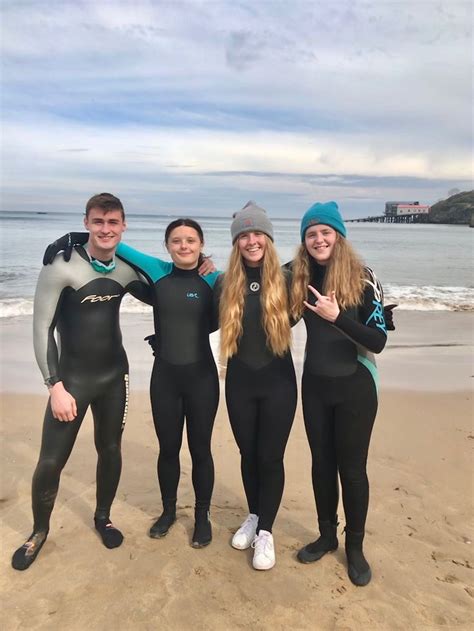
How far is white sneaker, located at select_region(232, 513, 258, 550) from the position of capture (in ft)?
9.78

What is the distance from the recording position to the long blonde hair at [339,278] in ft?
8.49

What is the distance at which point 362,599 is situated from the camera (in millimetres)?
2570

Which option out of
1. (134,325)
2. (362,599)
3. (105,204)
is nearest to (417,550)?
(362,599)

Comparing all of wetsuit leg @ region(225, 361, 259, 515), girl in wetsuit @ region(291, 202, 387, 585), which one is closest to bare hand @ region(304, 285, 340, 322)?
girl in wetsuit @ region(291, 202, 387, 585)

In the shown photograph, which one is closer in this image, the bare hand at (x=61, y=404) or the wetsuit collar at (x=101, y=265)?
the bare hand at (x=61, y=404)

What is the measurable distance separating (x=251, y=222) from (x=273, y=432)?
123cm

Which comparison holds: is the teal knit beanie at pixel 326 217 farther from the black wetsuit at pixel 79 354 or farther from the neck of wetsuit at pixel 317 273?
the black wetsuit at pixel 79 354

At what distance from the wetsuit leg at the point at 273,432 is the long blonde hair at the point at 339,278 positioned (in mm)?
430

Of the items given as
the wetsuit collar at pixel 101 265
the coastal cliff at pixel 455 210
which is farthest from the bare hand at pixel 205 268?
the coastal cliff at pixel 455 210

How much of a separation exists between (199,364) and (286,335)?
58 centimetres

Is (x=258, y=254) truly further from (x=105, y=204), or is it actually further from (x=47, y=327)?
(x=47, y=327)

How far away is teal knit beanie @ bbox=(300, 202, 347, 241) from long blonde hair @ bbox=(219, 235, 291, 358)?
0.26m

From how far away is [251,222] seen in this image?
281 centimetres

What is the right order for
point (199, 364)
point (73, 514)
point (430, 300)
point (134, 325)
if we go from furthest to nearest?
1. point (430, 300)
2. point (134, 325)
3. point (73, 514)
4. point (199, 364)
